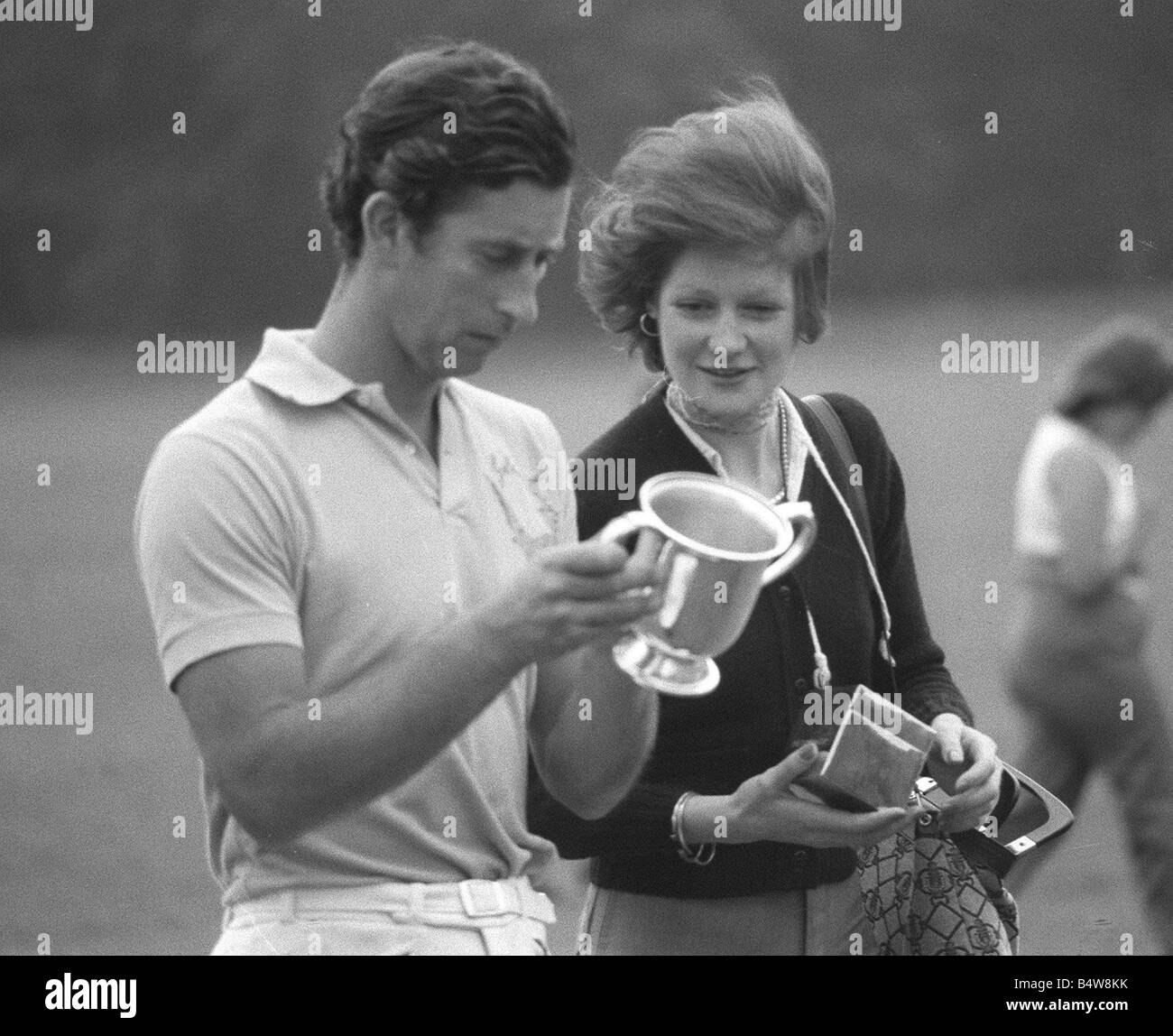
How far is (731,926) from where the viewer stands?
195cm

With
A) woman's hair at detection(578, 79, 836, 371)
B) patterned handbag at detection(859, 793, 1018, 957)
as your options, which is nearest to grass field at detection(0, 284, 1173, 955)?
woman's hair at detection(578, 79, 836, 371)

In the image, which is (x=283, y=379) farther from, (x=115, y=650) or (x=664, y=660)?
(x=115, y=650)

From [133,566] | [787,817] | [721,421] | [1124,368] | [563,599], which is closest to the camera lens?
[563,599]

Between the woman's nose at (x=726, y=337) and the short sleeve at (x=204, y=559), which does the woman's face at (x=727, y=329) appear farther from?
the short sleeve at (x=204, y=559)

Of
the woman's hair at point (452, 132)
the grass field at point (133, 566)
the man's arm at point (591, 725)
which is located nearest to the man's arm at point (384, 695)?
the man's arm at point (591, 725)

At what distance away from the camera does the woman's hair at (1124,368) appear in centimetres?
254

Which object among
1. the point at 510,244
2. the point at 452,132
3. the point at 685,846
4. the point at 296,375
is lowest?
the point at 685,846

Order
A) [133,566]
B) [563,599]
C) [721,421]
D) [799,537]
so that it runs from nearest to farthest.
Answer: [563,599] → [799,537] → [721,421] → [133,566]

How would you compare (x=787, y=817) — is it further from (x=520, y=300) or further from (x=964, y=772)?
(x=520, y=300)

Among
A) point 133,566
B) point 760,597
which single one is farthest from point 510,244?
point 133,566

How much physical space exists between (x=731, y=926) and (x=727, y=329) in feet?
2.26

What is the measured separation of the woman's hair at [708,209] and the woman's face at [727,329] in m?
0.03

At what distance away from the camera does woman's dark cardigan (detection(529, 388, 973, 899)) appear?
1.93m
